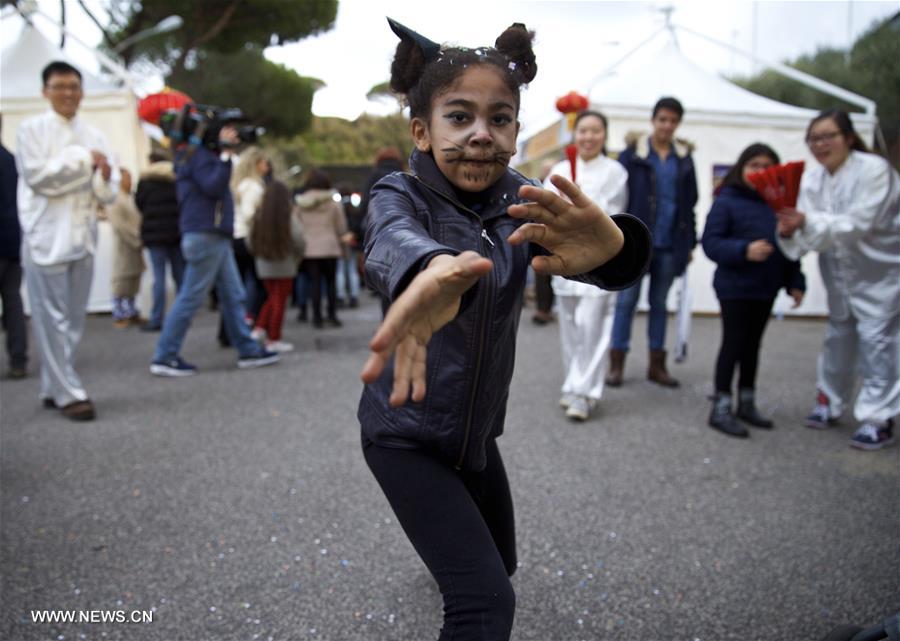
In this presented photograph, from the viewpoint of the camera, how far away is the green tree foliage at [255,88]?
22047mm

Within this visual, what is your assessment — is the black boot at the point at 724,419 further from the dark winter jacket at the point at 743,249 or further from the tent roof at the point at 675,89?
the tent roof at the point at 675,89

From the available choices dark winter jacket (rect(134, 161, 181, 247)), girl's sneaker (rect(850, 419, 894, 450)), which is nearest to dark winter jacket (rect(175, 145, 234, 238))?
dark winter jacket (rect(134, 161, 181, 247))

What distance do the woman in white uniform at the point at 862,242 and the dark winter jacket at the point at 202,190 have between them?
3.98m

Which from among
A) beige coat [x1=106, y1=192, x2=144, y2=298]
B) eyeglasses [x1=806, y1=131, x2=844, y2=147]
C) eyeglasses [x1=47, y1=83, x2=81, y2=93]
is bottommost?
beige coat [x1=106, y1=192, x2=144, y2=298]

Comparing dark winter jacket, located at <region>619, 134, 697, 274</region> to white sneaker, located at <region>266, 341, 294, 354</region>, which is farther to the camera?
white sneaker, located at <region>266, 341, 294, 354</region>

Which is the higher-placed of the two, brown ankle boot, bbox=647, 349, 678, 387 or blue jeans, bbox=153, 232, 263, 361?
blue jeans, bbox=153, 232, 263, 361

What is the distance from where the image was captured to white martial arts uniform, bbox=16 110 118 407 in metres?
4.19

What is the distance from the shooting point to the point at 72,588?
2.38m

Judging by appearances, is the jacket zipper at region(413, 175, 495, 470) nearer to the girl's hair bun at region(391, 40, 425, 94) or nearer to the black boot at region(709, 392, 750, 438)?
the girl's hair bun at region(391, 40, 425, 94)

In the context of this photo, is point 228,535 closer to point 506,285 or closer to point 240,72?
point 506,285

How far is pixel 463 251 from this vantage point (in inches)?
55.8

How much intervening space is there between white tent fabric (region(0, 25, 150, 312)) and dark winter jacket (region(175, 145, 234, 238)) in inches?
143

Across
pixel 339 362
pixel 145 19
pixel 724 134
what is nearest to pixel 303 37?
pixel 145 19

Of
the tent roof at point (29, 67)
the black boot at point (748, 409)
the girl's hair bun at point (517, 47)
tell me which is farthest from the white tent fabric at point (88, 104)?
the girl's hair bun at point (517, 47)
